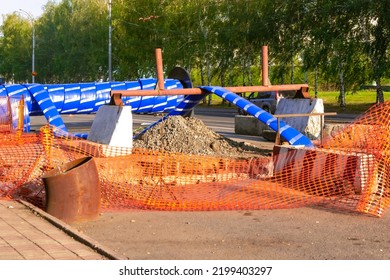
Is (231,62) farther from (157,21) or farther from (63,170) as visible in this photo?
(63,170)

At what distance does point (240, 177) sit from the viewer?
12523mm

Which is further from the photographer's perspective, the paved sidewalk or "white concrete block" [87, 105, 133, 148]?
"white concrete block" [87, 105, 133, 148]

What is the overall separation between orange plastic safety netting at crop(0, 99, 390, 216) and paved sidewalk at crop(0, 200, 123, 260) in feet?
4.04

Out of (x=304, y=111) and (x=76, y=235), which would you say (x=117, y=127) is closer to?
(x=304, y=111)

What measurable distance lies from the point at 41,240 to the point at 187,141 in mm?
8952

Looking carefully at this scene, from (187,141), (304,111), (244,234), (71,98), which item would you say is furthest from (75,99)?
(244,234)

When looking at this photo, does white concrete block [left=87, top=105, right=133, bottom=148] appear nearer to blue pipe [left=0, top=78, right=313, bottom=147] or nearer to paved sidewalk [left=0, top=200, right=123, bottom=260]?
blue pipe [left=0, top=78, right=313, bottom=147]

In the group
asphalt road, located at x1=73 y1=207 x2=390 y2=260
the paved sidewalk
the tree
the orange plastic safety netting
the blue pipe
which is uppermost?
the tree

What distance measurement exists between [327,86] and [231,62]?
2121 centimetres

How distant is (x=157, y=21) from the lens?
58906mm

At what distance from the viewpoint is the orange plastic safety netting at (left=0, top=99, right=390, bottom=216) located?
408 inches

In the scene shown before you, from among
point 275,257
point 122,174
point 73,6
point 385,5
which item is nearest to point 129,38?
point 73,6

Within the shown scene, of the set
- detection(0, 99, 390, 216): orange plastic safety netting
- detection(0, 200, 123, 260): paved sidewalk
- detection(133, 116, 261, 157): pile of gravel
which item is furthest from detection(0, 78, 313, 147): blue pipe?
detection(0, 200, 123, 260): paved sidewalk

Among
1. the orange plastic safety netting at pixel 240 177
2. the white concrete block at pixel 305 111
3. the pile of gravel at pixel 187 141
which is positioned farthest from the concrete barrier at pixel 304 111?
the orange plastic safety netting at pixel 240 177
